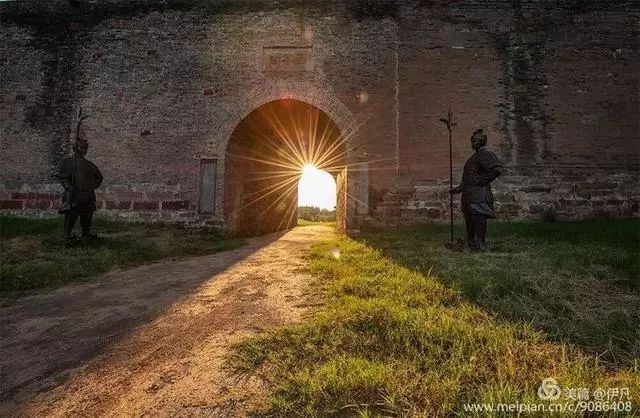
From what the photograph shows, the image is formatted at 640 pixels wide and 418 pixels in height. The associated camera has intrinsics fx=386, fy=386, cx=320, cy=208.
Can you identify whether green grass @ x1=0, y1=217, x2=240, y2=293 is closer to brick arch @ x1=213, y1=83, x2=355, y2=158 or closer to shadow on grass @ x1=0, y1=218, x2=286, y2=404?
shadow on grass @ x1=0, y1=218, x2=286, y2=404

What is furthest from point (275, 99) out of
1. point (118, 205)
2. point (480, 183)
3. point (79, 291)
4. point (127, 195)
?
point (79, 291)

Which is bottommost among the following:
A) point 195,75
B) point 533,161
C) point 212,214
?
point 212,214

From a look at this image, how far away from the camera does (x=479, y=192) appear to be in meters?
5.66

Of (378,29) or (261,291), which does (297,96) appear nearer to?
(378,29)

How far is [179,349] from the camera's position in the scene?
2.71 meters

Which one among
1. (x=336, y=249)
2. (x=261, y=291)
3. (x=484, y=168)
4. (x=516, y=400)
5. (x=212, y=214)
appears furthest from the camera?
(x=212, y=214)

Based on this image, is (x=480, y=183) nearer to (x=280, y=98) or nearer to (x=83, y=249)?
(x=280, y=98)

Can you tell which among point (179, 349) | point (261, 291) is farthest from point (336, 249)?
point (179, 349)

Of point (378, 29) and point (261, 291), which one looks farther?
point (378, 29)

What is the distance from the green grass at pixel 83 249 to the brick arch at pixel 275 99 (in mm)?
1956

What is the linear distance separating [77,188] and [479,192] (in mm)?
6458

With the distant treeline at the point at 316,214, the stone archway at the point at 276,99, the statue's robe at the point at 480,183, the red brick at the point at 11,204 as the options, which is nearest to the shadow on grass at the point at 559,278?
the statue's robe at the point at 480,183

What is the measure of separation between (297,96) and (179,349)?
25.6 ft

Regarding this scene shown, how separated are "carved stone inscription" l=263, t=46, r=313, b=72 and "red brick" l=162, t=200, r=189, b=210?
387cm
